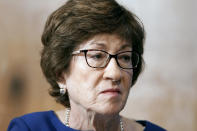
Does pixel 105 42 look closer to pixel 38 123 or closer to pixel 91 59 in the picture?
pixel 91 59

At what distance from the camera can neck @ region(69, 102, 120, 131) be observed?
181 centimetres

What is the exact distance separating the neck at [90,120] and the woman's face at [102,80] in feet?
0.22

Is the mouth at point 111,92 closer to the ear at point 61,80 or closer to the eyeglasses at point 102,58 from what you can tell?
the eyeglasses at point 102,58

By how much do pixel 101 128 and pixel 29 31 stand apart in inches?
37.5

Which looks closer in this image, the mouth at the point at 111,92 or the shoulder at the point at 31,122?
the mouth at the point at 111,92

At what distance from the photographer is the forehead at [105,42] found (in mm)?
1720

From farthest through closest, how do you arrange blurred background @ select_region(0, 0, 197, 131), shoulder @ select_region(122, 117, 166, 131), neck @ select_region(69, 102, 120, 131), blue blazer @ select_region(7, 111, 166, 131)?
blurred background @ select_region(0, 0, 197, 131), shoulder @ select_region(122, 117, 166, 131), blue blazer @ select_region(7, 111, 166, 131), neck @ select_region(69, 102, 120, 131)

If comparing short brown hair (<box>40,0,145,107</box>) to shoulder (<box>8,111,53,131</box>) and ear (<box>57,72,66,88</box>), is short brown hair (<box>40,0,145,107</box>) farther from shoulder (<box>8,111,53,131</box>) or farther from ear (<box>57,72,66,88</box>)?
shoulder (<box>8,111,53,131</box>)

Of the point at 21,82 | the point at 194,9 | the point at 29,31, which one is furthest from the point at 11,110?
the point at 194,9

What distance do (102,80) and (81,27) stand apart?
0.24 meters

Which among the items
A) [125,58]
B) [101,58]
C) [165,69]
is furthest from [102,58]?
[165,69]

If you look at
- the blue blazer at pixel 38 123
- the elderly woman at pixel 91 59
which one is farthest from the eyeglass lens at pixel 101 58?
the blue blazer at pixel 38 123

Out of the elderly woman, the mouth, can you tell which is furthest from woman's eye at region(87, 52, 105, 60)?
the mouth

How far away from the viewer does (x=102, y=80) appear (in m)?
1.70
